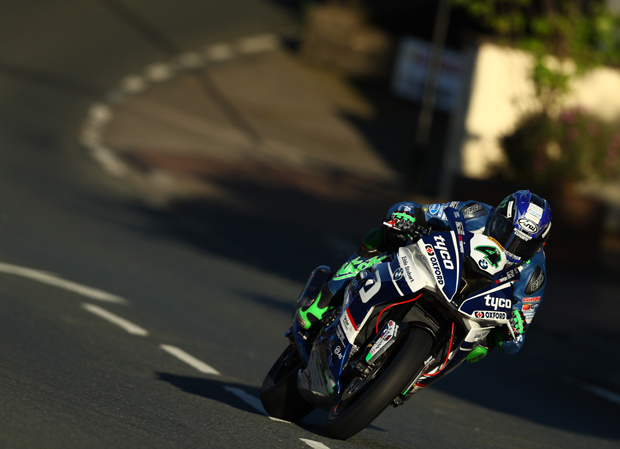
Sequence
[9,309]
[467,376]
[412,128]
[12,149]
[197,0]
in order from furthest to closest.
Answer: [197,0], [412,128], [12,149], [467,376], [9,309]

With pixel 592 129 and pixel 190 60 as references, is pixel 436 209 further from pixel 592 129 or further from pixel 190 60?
pixel 190 60

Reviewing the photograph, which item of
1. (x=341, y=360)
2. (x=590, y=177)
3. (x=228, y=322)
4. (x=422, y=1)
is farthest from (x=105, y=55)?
(x=341, y=360)

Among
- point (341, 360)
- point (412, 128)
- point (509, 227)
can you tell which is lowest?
point (412, 128)

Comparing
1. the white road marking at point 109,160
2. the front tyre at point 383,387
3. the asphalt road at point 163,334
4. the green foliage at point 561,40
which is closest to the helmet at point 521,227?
the front tyre at point 383,387

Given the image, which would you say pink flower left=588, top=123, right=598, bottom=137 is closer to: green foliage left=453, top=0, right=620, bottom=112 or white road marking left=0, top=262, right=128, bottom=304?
green foliage left=453, top=0, right=620, bottom=112

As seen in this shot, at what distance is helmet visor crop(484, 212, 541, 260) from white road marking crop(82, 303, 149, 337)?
4.02 meters

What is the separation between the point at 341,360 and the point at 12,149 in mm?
12654

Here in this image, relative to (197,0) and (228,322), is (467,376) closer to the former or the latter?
(228,322)

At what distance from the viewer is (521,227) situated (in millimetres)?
5242

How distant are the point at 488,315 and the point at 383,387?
715 mm

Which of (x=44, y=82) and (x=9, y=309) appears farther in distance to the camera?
(x=44, y=82)

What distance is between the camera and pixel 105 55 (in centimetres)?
2534

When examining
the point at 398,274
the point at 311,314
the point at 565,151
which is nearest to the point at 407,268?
the point at 398,274

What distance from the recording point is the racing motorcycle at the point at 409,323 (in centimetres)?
495
